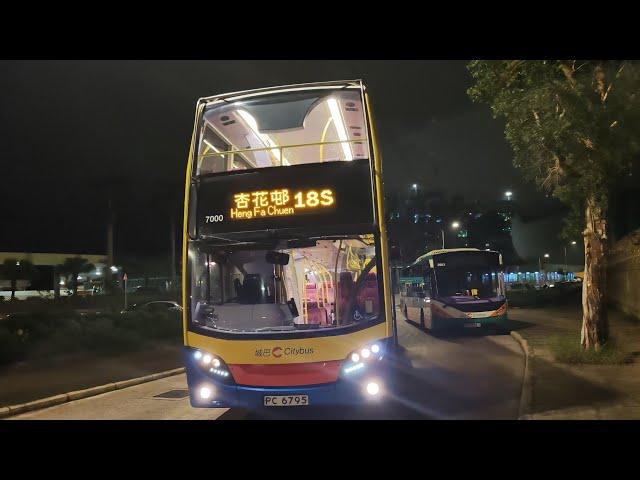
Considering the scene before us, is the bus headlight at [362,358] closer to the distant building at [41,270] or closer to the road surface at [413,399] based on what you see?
the road surface at [413,399]

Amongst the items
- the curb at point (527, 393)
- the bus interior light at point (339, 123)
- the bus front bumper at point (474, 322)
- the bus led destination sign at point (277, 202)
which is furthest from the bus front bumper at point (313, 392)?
the bus front bumper at point (474, 322)

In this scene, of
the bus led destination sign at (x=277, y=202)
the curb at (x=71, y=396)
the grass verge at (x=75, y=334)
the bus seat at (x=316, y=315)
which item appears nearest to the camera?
the bus led destination sign at (x=277, y=202)

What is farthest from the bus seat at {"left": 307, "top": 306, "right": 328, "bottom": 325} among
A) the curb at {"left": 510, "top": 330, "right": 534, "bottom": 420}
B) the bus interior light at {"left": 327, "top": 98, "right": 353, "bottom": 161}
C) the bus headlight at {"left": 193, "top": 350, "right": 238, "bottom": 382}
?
the curb at {"left": 510, "top": 330, "right": 534, "bottom": 420}

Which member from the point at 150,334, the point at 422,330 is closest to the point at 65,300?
the point at 150,334

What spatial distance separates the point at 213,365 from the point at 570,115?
8.99 metres

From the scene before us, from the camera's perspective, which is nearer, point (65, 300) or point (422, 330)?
point (422, 330)

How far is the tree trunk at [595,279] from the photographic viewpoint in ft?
41.1

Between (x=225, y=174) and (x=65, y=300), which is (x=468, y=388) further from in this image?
(x=65, y=300)

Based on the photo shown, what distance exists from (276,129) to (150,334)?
1255 cm

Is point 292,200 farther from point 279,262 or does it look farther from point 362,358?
point 362,358

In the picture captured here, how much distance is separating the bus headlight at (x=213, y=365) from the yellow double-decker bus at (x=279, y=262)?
0.04 feet

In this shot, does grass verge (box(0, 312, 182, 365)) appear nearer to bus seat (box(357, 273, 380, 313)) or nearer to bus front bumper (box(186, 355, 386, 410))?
bus front bumper (box(186, 355, 386, 410))

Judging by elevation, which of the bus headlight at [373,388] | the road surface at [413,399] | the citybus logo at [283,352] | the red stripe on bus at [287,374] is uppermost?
the citybus logo at [283,352]

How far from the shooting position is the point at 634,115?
11352 millimetres
